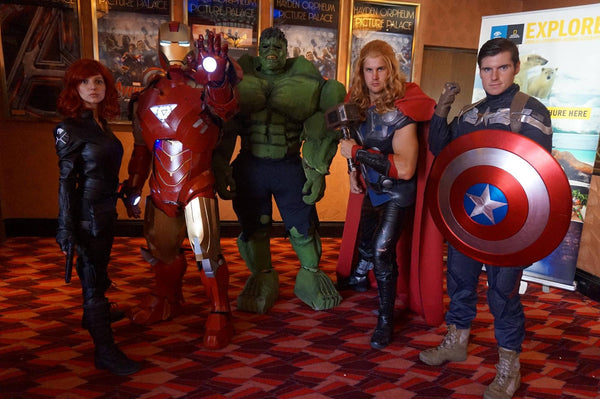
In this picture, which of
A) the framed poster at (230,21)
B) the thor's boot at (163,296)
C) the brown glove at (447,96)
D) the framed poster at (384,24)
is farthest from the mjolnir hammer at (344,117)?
the framed poster at (384,24)

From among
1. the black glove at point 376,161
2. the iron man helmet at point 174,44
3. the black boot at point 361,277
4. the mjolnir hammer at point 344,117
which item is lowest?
the black boot at point 361,277

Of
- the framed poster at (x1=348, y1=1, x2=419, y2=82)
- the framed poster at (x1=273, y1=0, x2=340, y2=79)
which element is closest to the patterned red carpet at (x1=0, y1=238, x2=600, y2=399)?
the framed poster at (x1=273, y1=0, x2=340, y2=79)

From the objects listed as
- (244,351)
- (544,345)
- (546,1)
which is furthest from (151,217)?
(546,1)

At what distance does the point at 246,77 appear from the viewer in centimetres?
246

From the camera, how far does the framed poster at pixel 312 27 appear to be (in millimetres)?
4305

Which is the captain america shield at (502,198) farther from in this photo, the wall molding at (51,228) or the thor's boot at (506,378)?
the wall molding at (51,228)

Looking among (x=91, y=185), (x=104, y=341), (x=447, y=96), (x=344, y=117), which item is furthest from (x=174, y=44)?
(x=104, y=341)

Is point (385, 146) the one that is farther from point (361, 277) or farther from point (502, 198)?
point (361, 277)

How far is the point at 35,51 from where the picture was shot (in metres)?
3.98

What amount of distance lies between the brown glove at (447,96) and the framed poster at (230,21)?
107 inches

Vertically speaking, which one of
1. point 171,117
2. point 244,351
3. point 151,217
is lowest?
point 244,351

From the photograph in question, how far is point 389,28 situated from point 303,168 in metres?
2.48

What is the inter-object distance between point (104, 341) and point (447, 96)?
1.84 m

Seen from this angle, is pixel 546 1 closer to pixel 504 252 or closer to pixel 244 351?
pixel 504 252
